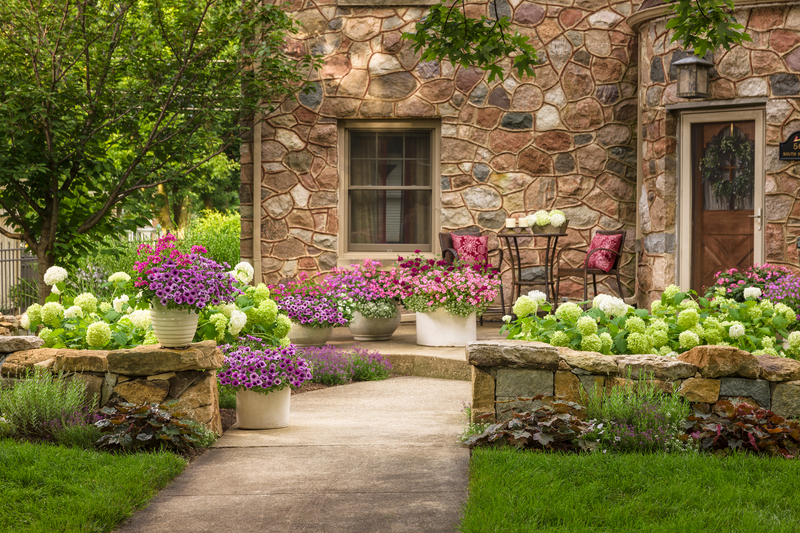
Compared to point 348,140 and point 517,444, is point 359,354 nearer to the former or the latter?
point 517,444

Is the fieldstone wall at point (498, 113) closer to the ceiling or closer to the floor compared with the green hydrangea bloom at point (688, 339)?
closer to the ceiling

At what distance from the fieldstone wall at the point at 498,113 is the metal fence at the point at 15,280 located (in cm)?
357

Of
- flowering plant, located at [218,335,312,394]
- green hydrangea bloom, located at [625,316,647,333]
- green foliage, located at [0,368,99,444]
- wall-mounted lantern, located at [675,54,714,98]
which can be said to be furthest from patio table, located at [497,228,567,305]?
green foliage, located at [0,368,99,444]

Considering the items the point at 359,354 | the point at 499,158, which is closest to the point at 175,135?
the point at 359,354

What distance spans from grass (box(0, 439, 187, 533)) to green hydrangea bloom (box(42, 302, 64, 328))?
938mm

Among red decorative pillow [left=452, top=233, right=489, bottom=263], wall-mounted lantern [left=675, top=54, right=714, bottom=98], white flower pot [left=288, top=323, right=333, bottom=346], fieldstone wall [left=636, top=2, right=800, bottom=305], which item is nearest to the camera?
white flower pot [left=288, top=323, right=333, bottom=346]

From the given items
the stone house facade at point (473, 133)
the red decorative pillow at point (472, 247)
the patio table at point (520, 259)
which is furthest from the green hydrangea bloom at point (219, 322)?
the stone house facade at point (473, 133)

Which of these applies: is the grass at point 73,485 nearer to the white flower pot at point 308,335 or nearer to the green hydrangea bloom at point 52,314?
the green hydrangea bloom at point 52,314

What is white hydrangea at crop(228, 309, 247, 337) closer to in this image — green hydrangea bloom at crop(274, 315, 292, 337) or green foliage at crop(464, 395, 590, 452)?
green hydrangea bloom at crop(274, 315, 292, 337)

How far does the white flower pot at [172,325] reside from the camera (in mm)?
3926

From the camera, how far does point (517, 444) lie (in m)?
3.63

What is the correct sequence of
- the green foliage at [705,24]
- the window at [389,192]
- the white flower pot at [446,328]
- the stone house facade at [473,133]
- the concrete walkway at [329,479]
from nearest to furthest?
the concrete walkway at [329,479] < the green foliage at [705,24] < the white flower pot at [446,328] < the stone house facade at [473,133] < the window at [389,192]

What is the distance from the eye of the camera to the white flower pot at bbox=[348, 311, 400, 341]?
6.98 meters

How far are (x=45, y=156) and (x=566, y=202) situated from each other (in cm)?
501
